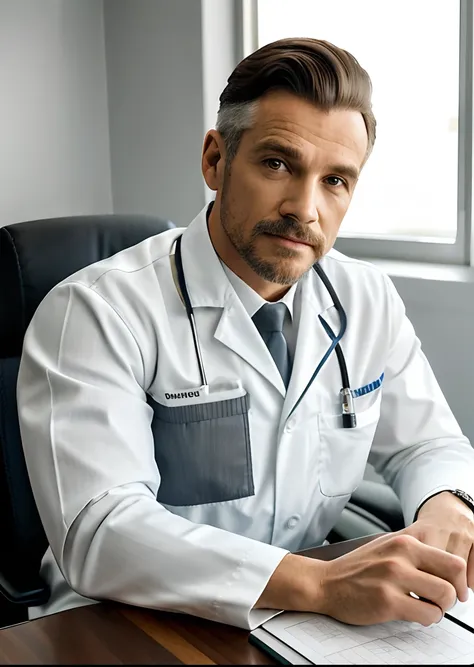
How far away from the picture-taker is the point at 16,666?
870 mm

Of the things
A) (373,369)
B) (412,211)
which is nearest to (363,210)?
(412,211)

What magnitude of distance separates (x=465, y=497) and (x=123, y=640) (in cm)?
60

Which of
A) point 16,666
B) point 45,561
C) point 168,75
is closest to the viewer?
point 16,666

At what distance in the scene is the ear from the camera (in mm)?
1405

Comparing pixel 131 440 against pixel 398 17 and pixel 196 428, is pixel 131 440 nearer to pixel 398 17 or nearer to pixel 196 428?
pixel 196 428

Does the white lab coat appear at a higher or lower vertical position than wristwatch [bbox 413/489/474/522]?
higher

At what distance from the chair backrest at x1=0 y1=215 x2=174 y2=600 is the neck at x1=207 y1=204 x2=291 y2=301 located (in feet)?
0.94

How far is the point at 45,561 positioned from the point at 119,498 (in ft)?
1.39

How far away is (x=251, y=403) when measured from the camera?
1.35m

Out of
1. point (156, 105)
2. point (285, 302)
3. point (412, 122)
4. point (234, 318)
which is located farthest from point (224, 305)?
point (156, 105)

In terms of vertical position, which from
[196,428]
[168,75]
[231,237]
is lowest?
[196,428]

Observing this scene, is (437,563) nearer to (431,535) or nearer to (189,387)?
(431,535)

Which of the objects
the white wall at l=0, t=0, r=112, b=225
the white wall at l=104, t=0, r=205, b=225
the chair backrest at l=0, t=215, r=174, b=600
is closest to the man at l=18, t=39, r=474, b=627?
the chair backrest at l=0, t=215, r=174, b=600

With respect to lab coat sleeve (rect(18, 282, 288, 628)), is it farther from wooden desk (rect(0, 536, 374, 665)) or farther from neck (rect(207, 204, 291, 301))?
neck (rect(207, 204, 291, 301))
